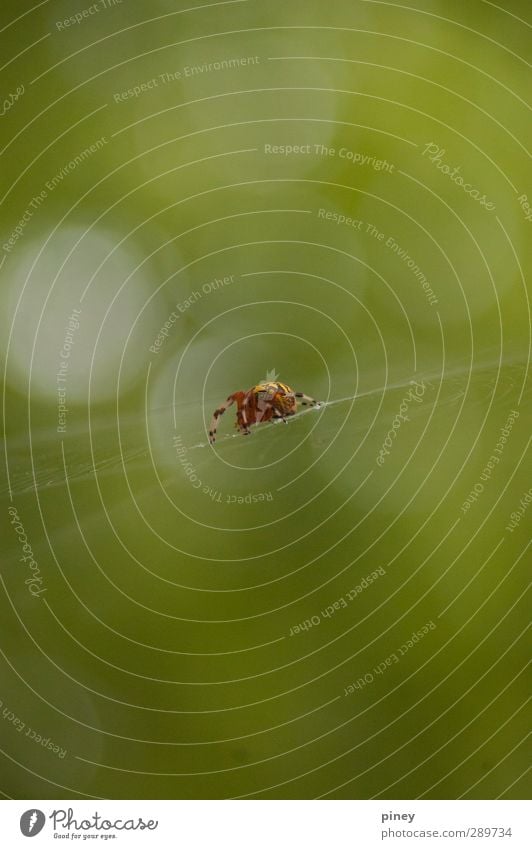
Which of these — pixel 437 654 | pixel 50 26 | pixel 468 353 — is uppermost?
pixel 50 26

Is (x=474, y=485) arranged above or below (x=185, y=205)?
below

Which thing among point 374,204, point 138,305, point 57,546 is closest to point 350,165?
point 374,204

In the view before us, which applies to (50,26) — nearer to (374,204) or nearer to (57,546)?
(374,204)
